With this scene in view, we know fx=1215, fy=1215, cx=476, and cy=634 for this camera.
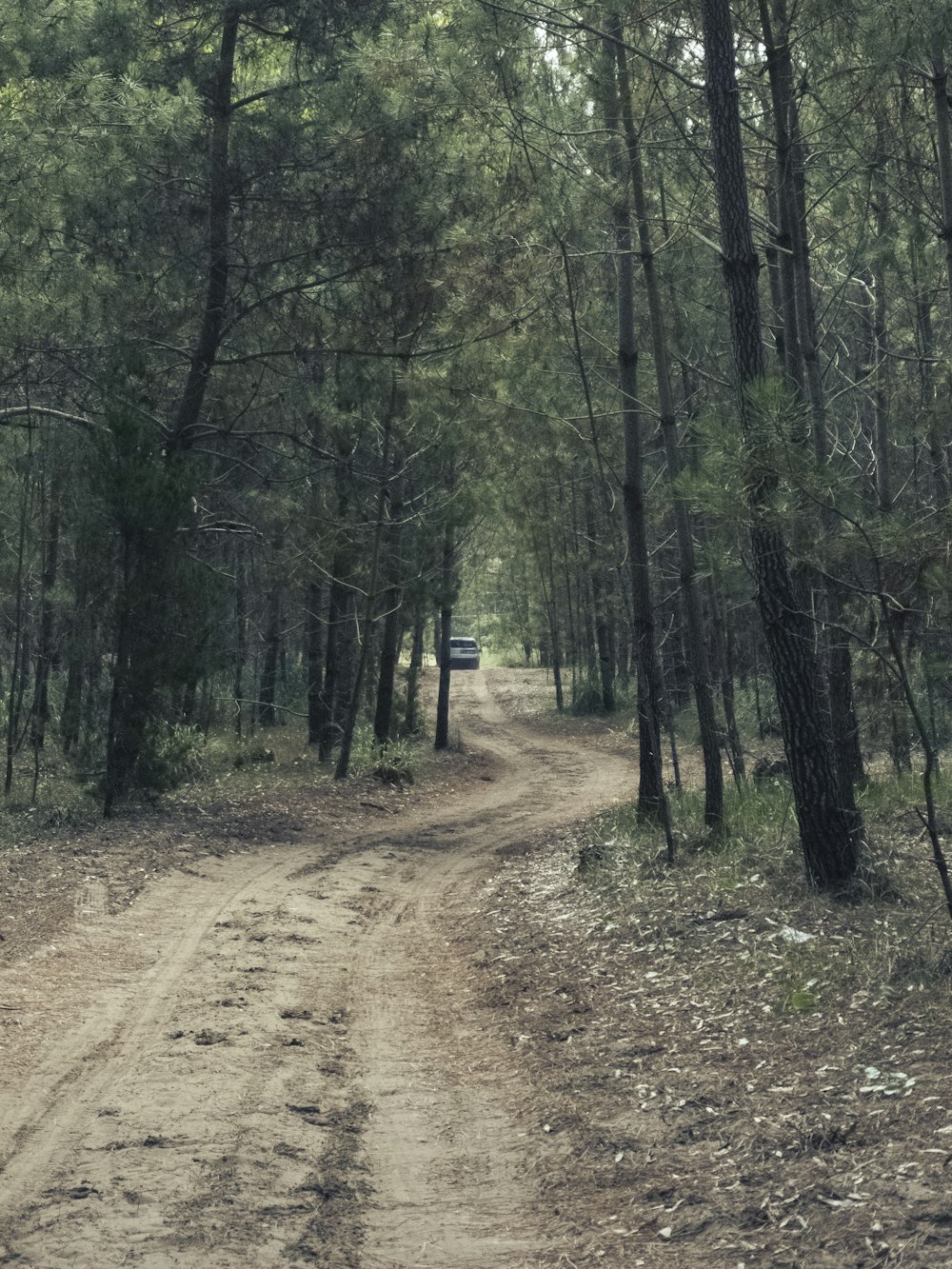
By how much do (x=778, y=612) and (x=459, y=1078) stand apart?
3.78m

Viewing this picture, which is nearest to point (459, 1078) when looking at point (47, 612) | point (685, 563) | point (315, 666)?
point (685, 563)

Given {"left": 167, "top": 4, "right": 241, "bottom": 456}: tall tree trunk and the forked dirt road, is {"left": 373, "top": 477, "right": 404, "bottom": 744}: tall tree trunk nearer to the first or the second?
{"left": 167, "top": 4, "right": 241, "bottom": 456}: tall tree trunk

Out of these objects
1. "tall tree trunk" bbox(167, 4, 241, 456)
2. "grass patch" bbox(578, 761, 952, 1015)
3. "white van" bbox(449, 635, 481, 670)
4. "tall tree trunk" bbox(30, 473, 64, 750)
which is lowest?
"grass patch" bbox(578, 761, 952, 1015)

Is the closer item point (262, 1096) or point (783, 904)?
point (262, 1096)

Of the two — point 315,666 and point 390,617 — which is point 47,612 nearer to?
point 390,617

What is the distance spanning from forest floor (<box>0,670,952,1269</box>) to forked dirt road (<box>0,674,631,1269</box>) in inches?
0.7

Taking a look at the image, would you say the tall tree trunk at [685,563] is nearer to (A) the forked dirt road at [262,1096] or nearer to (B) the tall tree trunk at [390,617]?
(A) the forked dirt road at [262,1096]

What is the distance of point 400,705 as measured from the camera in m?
27.9

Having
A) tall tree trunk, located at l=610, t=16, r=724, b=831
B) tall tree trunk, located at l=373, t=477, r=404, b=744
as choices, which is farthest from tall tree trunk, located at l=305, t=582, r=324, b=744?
tall tree trunk, located at l=610, t=16, r=724, b=831

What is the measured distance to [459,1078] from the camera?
21.5 feet

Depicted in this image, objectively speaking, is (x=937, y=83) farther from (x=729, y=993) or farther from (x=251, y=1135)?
(x=251, y=1135)

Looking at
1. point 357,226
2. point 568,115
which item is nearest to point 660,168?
point 568,115

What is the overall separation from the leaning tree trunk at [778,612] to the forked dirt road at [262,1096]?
2.72 meters

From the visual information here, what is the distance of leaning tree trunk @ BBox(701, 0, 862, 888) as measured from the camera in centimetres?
838
